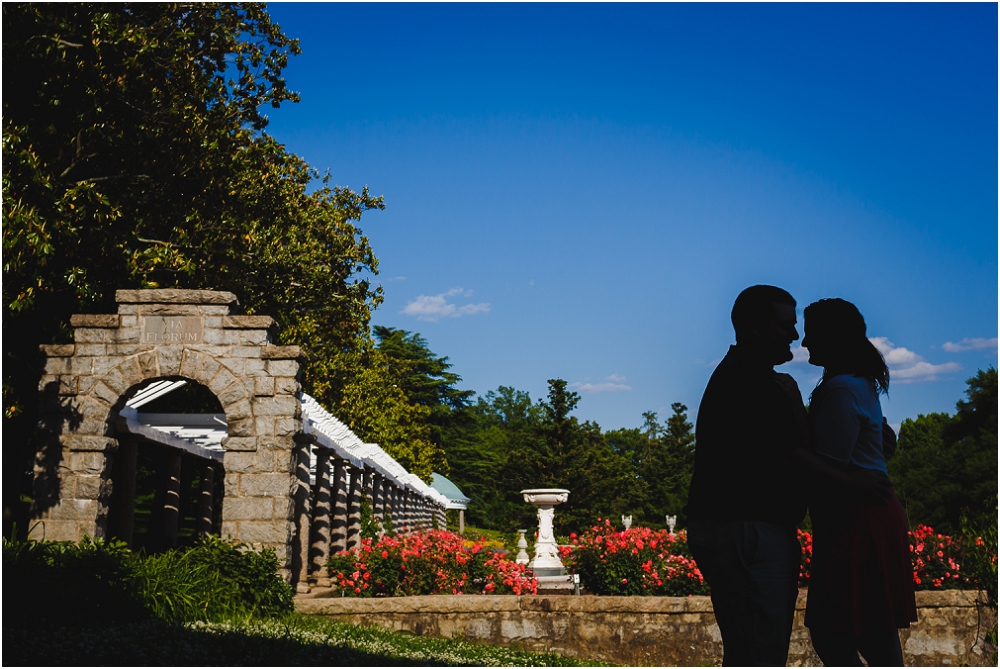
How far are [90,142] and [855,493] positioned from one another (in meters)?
12.0

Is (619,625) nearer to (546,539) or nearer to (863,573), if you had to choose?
(546,539)

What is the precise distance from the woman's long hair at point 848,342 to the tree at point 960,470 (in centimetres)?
1276

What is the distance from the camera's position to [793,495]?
3.19 m

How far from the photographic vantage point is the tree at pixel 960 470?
1556 centimetres

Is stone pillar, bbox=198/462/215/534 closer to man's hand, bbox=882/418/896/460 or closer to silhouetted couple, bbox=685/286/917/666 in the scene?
silhouetted couple, bbox=685/286/917/666

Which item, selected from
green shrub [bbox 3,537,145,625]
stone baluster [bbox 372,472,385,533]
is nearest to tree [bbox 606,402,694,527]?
stone baluster [bbox 372,472,385,533]

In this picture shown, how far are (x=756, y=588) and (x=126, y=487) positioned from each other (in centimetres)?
1344

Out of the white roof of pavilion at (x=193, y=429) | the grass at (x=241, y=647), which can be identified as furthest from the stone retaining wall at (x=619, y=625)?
the white roof of pavilion at (x=193, y=429)

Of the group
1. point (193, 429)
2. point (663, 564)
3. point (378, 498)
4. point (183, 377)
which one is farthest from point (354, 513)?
point (663, 564)

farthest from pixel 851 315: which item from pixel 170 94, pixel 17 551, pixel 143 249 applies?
pixel 143 249

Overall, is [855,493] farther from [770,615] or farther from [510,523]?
[510,523]

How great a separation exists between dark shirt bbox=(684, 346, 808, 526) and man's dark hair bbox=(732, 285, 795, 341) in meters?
0.18

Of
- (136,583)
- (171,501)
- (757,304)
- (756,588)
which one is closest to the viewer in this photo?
(756,588)

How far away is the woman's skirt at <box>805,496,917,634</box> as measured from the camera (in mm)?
3346
